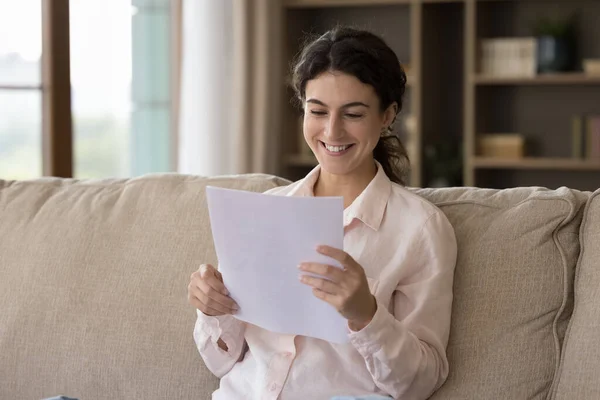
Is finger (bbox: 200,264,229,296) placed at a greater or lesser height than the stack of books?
lesser

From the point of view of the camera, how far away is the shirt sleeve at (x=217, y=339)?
1.67m

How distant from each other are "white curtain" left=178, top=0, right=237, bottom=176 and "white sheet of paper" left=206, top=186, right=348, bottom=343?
3.01 metres

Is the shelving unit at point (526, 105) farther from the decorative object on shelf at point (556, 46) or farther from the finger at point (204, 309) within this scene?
the finger at point (204, 309)

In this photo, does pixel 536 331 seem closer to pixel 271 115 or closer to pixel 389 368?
pixel 389 368

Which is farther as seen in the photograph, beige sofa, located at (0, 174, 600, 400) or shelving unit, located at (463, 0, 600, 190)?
→ shelving unit, located at (463, 0, 600, 190)

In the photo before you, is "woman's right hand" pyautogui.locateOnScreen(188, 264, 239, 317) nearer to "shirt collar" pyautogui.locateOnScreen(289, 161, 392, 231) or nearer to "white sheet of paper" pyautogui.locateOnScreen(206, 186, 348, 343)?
"white sheet of paper" pyautogui.locateOnScreen(206, 186, 348, 343)

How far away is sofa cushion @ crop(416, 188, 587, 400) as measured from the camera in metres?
1.60

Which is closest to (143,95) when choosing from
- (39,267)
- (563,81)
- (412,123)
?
(412,123)

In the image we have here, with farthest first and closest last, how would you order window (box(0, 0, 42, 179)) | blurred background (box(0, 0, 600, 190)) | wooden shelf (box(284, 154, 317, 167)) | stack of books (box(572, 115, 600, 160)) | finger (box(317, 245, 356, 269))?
wooden shelf (box(284, 154, 317, 167)) → stack of books (box(572, 115, 600, 160)) → blurred background (box(0, 0, 600, 190)) → window (box(0, 0, 42, 179)) → finger (box(317, 245, 356, 269))

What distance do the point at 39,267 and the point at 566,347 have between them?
3.50 feet

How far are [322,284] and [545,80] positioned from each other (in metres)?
3.37

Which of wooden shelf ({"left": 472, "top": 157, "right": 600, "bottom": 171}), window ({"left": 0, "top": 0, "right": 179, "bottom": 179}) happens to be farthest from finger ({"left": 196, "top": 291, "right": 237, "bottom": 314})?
wooden shelf ({"left": 472, "top": 157, "right": 600, "bottom": 171})

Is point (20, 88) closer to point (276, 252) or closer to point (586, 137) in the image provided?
point (276, 252)

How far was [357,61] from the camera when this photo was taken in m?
1.63
